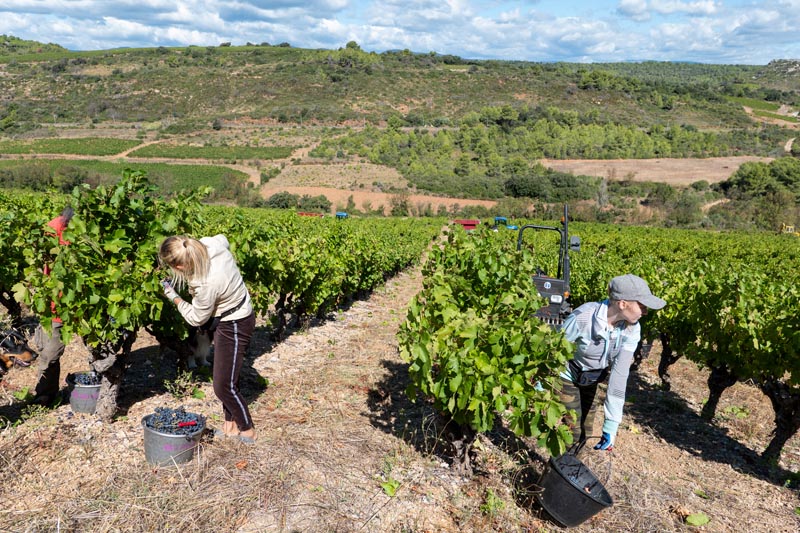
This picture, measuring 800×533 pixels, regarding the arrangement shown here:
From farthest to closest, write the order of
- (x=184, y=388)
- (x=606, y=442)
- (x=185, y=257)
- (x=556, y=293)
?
1. (x=556, y=293)
2. (x=184, y=388)
3. (x=606, y=442)
4. (x=185, y=257)

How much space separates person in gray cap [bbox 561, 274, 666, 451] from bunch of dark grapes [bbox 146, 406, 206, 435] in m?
2.73

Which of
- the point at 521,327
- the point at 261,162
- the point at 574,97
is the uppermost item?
the point at 574,97

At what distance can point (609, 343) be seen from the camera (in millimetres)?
4016

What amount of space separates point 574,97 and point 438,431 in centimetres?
9426

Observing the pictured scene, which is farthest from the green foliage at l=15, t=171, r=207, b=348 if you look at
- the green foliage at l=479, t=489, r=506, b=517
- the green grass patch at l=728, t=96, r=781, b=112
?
the green grass patch at l=728, t=96, r=781, b=112

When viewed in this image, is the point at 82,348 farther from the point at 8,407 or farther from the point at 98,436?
the point at 98,436

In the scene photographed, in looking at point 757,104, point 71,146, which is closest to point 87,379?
point 71,146

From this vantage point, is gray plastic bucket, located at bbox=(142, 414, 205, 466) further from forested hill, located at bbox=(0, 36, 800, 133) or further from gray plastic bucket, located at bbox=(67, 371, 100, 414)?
forested hill, located at bbox=(0, 36, 800, 133)

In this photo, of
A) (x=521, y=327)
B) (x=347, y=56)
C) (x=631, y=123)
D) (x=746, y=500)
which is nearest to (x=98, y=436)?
(x=521, y=327)

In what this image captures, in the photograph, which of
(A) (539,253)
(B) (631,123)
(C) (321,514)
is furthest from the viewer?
(B) (631,123)

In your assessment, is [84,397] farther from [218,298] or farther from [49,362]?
[218,298]

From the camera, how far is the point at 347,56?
113m

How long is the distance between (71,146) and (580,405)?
232ft

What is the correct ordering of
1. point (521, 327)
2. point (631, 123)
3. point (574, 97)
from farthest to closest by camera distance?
point (574, 97), point (631, 123), point (521, 327)
